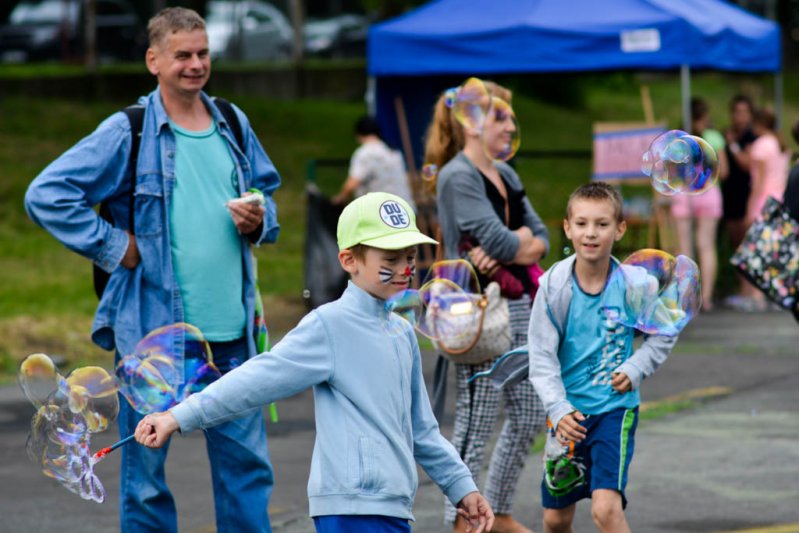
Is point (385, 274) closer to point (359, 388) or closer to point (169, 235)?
point (359, 388)

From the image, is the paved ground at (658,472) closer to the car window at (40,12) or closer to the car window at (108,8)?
the car window at (40,12)

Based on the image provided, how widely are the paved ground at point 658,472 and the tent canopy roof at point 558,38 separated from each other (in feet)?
11.5

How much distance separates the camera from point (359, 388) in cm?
407

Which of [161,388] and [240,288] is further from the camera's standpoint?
[240,288]

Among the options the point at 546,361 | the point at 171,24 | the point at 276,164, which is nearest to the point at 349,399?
the point at 546,361

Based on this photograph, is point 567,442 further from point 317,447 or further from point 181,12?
point 181,12

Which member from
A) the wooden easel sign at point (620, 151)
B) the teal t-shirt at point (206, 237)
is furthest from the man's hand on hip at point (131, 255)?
the wooden easel sign at point (620, 151)

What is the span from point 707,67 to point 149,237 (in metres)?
9.29

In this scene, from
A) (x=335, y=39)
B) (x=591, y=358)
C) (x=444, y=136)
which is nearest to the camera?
(x=591, y=358)

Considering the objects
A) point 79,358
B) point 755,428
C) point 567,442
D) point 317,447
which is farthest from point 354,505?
point 79,358

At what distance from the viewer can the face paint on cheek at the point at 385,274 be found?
4.04 meters

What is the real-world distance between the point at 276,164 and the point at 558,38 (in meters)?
10.0

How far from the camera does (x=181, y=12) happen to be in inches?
209

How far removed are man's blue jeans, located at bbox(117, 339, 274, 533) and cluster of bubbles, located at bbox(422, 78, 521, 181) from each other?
1.46m
